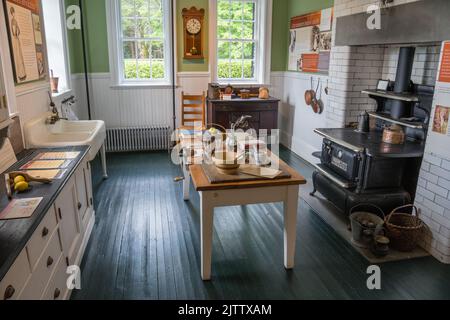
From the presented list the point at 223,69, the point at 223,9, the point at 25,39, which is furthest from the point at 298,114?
the point at 25,39

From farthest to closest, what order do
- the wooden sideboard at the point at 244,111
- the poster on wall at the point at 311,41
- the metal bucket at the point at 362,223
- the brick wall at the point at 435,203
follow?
the wooden sideboard at the point at 244,111
the poster on wall at the point at 311,41
the metal bucket at the point at 362,223
the brick wall at the point at 435,203

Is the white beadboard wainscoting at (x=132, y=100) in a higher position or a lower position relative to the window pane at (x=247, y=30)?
lower

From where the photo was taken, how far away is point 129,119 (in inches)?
223

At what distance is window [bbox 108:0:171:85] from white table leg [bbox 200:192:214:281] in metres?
3.76

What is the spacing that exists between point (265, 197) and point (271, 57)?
404 centimetres

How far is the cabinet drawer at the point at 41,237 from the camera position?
169 centimetres

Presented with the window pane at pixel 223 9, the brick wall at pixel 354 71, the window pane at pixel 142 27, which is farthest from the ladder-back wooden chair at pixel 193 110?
the brick wall at pixel 354 71

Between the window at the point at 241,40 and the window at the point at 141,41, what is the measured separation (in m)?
0.84

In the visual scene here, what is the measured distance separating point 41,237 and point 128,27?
4372 mm

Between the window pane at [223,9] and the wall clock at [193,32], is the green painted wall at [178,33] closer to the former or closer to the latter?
the wall clock at [193,32]

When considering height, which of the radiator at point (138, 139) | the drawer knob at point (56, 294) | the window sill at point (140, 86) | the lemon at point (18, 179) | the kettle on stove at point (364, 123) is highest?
the window sill at point (140, 86)

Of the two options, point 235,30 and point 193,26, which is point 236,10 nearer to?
point 235,30

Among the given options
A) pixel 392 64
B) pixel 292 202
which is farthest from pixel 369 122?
pixel 292 202
